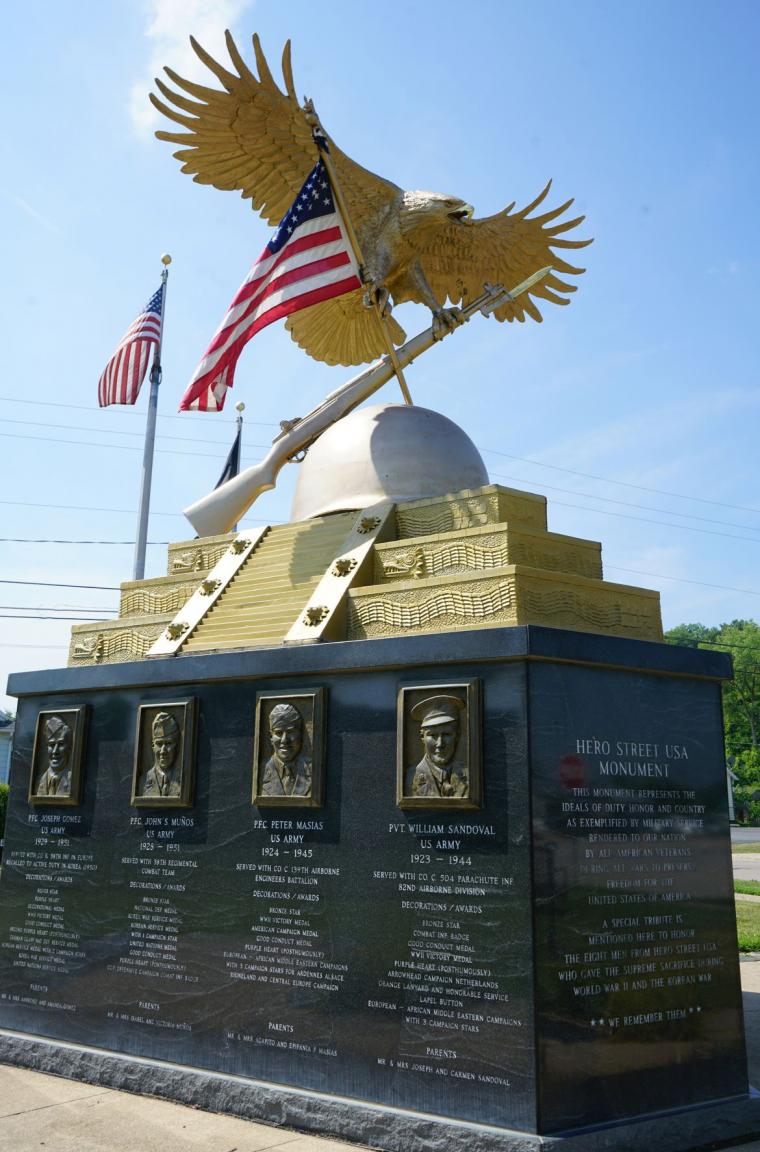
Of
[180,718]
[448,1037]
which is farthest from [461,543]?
[448,1037]

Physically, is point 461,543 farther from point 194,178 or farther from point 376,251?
point 194,178

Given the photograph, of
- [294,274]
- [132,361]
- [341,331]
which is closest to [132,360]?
[132,361]

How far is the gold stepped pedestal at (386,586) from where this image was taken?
285 inches

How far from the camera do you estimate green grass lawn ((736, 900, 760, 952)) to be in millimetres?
13773

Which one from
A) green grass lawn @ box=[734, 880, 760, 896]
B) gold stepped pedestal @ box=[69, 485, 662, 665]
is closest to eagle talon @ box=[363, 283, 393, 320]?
gold stepped pedestal @ box=[69, 485, 662, 665]

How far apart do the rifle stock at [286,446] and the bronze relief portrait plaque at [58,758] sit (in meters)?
2.46

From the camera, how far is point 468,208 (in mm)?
10273

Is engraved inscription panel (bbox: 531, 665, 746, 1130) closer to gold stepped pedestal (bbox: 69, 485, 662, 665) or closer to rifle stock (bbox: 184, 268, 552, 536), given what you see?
gold stepped pedestal (bbox: 69, 485, 662, 665)

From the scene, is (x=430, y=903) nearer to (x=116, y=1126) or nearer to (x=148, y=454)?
(x=116, y=1126)

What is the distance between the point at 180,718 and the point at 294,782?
1.44 m

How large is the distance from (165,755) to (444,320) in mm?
5421

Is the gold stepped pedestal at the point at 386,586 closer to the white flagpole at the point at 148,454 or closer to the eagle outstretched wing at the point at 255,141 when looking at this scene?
the eagle outstretched wing at the point at 255,141

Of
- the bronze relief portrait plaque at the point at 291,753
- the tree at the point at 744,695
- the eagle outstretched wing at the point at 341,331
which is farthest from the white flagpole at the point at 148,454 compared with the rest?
the tree at the point at 744,695

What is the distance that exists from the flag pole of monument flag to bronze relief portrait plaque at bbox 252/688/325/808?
33.7 ft
